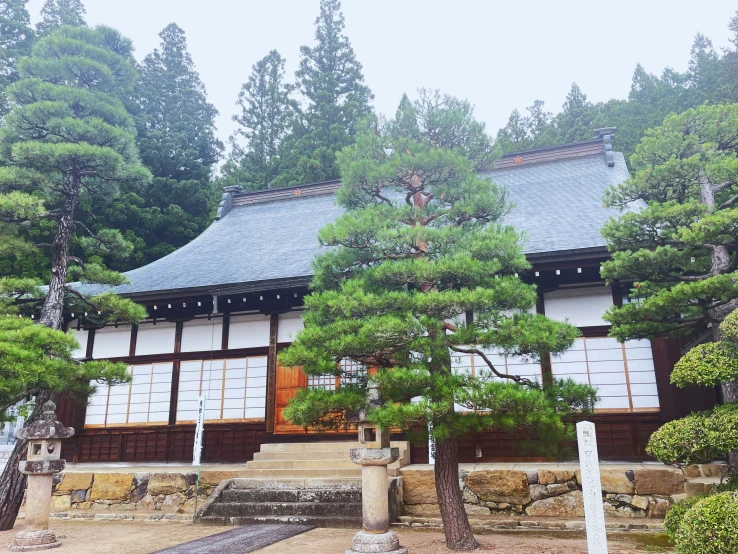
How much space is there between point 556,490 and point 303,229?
8494mm

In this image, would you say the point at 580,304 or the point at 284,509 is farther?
the point at 580,304

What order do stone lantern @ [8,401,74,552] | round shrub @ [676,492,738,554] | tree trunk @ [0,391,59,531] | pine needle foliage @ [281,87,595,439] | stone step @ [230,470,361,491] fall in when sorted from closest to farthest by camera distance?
round shrub @ [676,492,738,554], pine needle foliage @ [281,87,595,439], stone lantern @ [8,401,74,552], tree trunk @ [0,391,59,531], stone step @ [230,470,361,491]

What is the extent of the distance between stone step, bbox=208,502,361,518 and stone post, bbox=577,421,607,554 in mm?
4047

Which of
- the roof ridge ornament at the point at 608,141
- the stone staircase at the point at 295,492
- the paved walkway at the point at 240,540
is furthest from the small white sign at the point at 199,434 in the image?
the roof ridge ornament at the point at 608,141

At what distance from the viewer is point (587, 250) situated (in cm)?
801

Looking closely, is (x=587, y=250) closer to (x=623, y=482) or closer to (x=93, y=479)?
(x=623, y=482)

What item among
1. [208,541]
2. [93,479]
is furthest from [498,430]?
[93,479]

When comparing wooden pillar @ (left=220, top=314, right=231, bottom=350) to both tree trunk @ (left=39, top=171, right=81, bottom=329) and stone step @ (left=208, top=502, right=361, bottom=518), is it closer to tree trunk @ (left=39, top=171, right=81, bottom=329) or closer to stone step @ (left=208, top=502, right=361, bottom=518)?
tree trunk @ (left=39, top=171, right=81, bottom=329)

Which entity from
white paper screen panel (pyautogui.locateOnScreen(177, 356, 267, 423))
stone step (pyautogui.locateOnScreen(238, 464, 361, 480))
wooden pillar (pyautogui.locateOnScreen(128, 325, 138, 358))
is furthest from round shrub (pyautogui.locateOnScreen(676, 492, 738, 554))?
wooden pillar (pyautogui.locateOnScreen(128, 325, 138, 358))

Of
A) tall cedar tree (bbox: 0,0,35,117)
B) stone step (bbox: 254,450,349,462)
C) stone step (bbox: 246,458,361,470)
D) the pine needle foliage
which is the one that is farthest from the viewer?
tall cedar tree (bbox: 0,0,35,117)

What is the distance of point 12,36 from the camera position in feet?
73.9

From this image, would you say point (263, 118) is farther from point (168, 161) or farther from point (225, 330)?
point (225, 330)

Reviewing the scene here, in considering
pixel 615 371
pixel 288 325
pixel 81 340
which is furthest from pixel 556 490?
pixel 81 340

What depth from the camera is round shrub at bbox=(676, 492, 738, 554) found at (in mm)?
3670
